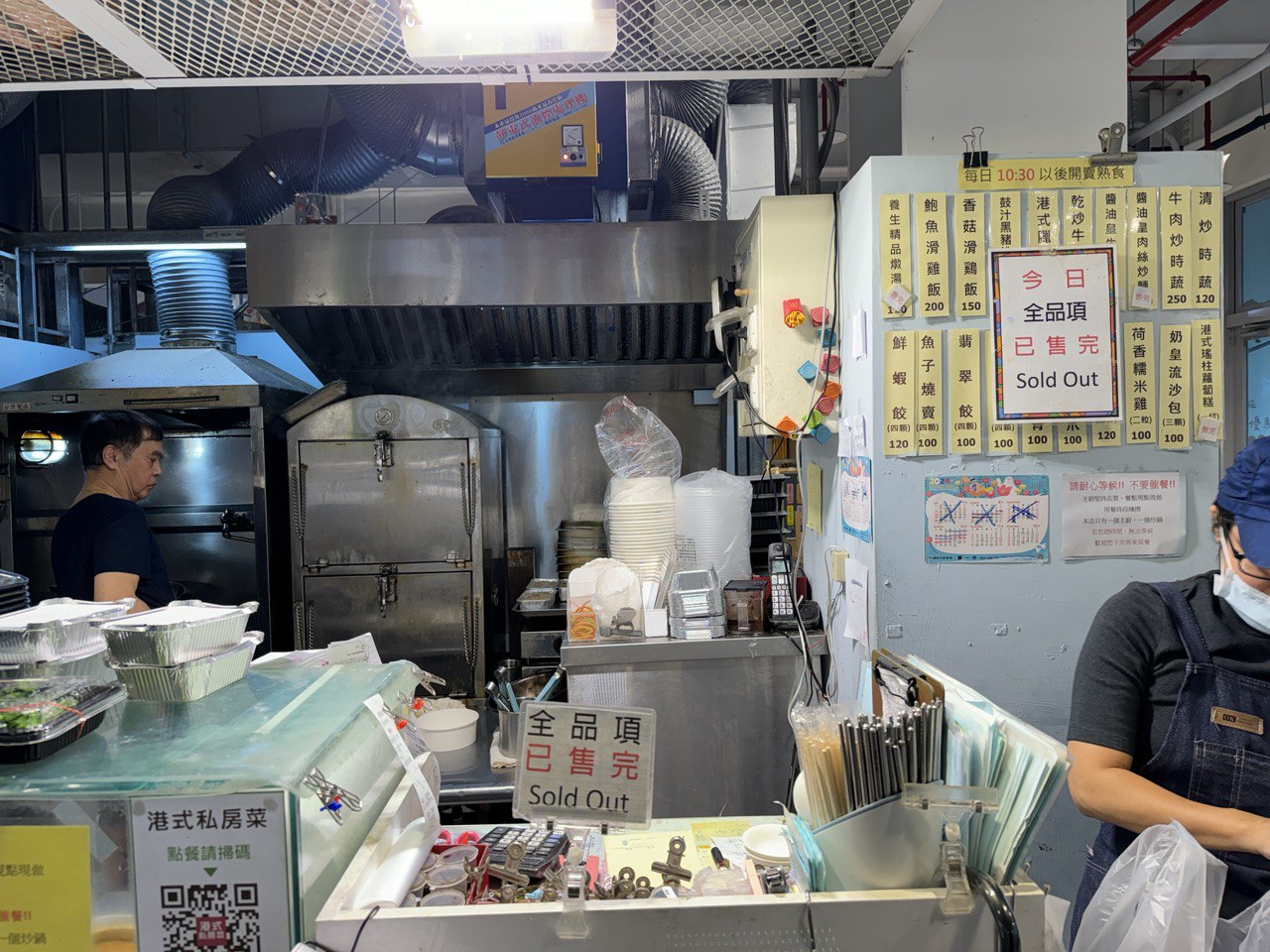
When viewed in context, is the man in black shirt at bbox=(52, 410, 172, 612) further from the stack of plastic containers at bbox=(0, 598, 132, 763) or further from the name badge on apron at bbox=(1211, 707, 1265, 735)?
the name badge on apron at bbox=(1211, 707, 1265, 735)

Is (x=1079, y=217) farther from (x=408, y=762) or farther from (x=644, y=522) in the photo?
(x=408, y=762)

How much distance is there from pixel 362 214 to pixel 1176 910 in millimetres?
6069

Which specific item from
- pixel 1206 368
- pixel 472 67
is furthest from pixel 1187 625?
A: pixel 472 67

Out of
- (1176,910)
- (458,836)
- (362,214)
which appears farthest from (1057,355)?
(362,214)

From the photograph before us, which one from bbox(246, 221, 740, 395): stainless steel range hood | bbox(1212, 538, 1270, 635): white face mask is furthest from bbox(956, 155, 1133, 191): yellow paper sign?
bbox(246, 221, 740, 395): stainless steel range hood

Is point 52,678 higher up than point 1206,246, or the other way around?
point 1206,246

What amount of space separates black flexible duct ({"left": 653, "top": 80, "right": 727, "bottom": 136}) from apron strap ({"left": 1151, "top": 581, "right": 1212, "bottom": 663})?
3.47 metres

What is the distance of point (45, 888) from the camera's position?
1101 mm

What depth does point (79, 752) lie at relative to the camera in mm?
1205

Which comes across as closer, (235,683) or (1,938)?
(1,938)

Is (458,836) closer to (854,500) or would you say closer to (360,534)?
(854,500)

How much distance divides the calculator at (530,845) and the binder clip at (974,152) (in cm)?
208

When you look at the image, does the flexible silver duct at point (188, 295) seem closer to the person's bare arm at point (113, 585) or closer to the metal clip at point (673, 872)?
the person's bare arm at point (113, 585)

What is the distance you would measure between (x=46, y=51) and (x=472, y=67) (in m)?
0.87
